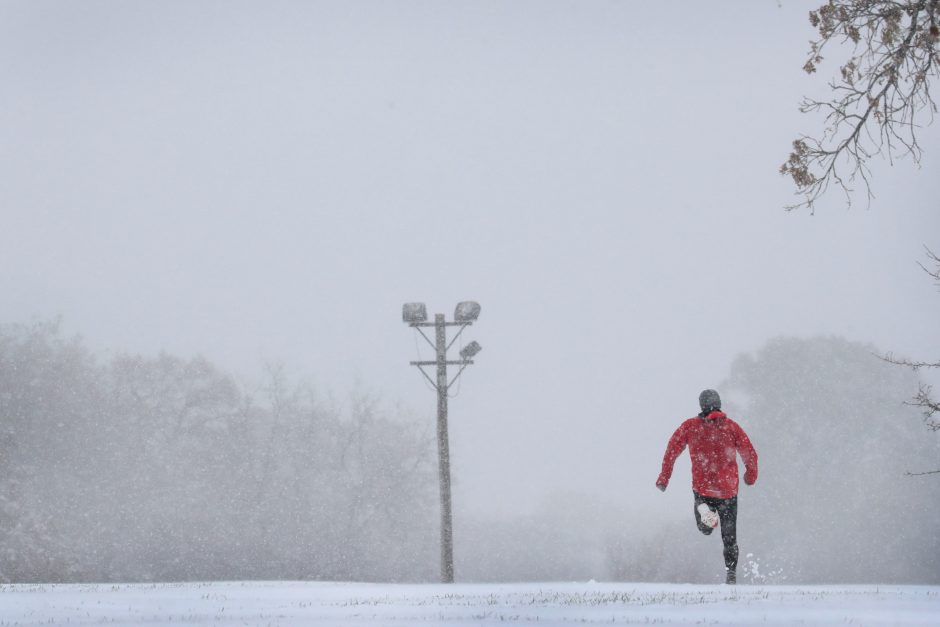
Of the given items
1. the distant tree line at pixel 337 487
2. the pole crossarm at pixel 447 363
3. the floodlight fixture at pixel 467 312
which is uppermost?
the floodlight fixture at pixel 467 312

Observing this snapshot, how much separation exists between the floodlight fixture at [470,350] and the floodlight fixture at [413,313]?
1.09m

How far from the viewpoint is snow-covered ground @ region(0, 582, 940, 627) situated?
7.63 m

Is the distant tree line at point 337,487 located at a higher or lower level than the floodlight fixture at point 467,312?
lower

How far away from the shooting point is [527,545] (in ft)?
182

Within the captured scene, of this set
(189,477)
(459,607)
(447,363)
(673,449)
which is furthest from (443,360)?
(189,477)

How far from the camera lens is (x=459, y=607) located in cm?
877

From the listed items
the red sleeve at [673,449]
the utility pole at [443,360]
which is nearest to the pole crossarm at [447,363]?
the utility pole at [443,360]

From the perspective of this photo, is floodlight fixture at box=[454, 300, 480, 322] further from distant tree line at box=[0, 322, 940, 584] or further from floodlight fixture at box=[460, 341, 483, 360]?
distant tree line at box=[0, 322, 940, 584]

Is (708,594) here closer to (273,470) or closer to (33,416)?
(33,416)

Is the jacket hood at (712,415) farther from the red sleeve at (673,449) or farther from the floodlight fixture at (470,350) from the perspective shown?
the floodlight fixture at (470,350)

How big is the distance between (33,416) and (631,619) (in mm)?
38161

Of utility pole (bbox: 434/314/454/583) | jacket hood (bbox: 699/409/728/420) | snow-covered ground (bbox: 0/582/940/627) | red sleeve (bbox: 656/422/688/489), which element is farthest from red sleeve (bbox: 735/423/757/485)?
utility pole (bbox: 434/314/454/583)

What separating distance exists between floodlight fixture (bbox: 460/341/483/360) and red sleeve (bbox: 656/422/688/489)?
9599 millimetres

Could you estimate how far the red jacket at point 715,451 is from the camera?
11758 mm
